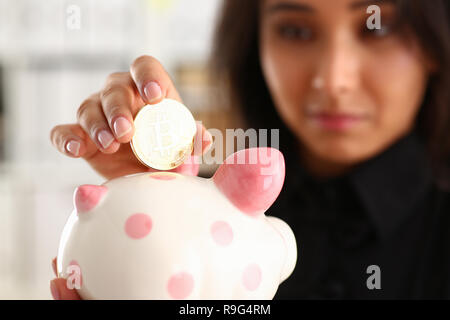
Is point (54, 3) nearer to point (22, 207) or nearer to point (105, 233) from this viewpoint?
A: point (22, 207)

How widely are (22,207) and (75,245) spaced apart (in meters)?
2.26

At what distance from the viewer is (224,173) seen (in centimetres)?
48

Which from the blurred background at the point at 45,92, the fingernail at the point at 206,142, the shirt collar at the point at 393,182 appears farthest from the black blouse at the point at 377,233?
the blurred background at the point at 45,92

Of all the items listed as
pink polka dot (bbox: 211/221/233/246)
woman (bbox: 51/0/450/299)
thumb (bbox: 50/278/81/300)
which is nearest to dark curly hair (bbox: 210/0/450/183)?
woman (bbox: 51/0/450/299)

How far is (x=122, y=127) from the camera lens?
1.60 feet

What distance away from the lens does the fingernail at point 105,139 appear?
20.1 inches

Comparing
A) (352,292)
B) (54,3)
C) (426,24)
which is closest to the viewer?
(426,24)

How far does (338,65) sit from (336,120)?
12cm

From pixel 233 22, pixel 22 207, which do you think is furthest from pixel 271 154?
pixel 22 207

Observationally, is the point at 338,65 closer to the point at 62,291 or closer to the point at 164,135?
the point at 164,135

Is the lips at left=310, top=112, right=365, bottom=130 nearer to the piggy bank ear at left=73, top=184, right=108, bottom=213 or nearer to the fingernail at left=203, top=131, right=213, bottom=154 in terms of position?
the fingernail at left=203, top=131, right=213, bottom=154

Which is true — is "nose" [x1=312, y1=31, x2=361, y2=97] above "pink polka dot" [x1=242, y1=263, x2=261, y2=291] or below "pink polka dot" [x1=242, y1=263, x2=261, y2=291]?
above

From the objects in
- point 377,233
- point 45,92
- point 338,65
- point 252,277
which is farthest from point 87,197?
point 45,92

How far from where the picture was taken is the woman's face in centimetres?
88
